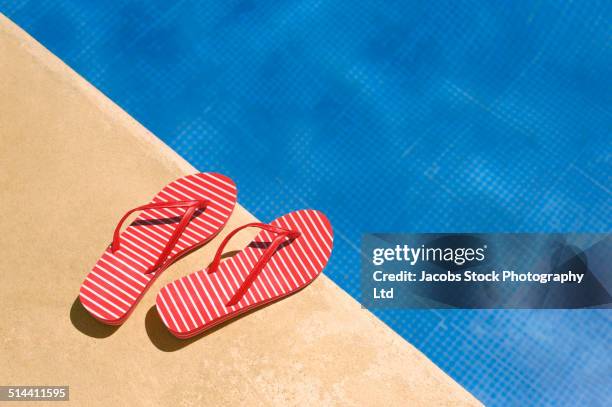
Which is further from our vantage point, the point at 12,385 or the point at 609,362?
the point at 609,362

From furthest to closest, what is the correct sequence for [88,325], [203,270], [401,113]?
[401,113] < [203,270] < [88,325]

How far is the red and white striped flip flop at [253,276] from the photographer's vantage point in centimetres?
383

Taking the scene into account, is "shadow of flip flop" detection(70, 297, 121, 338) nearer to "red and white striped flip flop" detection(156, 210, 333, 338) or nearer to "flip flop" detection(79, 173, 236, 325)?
"flip flop" detection(79, 173, 236, 325)

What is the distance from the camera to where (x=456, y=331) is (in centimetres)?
406

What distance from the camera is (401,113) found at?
15.4 feet

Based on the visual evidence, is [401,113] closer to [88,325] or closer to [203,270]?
[203,270]

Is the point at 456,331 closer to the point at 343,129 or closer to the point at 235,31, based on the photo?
the point at 343,129

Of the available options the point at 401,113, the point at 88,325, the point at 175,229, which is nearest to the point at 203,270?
the point at 175,229

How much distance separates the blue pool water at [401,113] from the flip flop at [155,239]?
0.28m

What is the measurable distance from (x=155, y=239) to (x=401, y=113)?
1.98 metres

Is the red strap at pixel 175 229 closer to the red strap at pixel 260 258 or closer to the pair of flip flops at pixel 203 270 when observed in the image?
the pair of flip flops at pixel 203 270

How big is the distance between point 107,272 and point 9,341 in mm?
701

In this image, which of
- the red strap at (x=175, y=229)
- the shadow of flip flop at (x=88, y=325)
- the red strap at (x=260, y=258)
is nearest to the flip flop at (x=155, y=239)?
the red strap at (x=175, y=229)

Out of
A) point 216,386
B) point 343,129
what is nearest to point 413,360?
point 216,386
